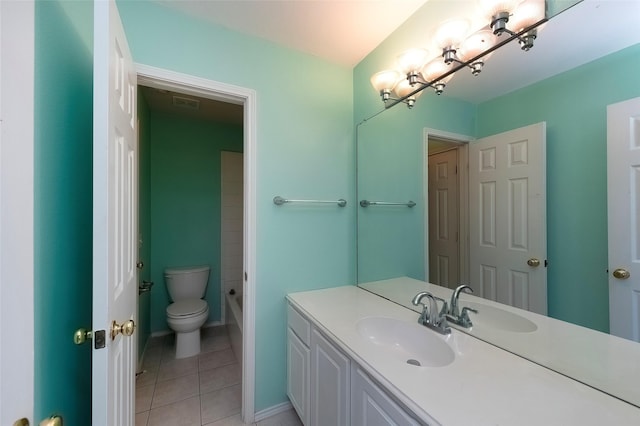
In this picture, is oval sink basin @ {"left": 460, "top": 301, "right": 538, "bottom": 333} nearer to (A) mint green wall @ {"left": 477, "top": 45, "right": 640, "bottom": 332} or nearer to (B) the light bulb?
(A) mint green wall @ {"left": 477, "top": 45, "right": 640, "bottom": 332}

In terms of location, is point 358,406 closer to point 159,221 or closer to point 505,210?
point 505,210

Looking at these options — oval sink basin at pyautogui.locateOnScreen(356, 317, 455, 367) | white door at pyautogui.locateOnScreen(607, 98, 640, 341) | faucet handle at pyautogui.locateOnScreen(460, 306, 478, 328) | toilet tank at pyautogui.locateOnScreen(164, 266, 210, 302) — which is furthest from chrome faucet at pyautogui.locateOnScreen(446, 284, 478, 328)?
toilet tank at pyautogui.locateOnScreen(164, 266, 210, 302)

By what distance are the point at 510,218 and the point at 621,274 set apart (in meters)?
0.33

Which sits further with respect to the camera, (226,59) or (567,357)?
(226,59)

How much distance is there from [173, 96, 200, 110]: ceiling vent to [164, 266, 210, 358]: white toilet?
1.67 m

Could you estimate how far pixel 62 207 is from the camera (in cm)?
86

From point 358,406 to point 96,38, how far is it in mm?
1483

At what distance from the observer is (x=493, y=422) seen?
62 centimetres

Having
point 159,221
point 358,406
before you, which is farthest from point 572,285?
point 159,221

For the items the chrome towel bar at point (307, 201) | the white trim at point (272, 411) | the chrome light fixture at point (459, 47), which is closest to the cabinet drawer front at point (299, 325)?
the white trim at point (272, 411)

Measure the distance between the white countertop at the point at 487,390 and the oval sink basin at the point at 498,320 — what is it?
102 mm

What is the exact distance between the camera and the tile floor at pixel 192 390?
1597 mm

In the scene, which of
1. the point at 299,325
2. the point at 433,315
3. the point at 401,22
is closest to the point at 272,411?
the point at 299,325
